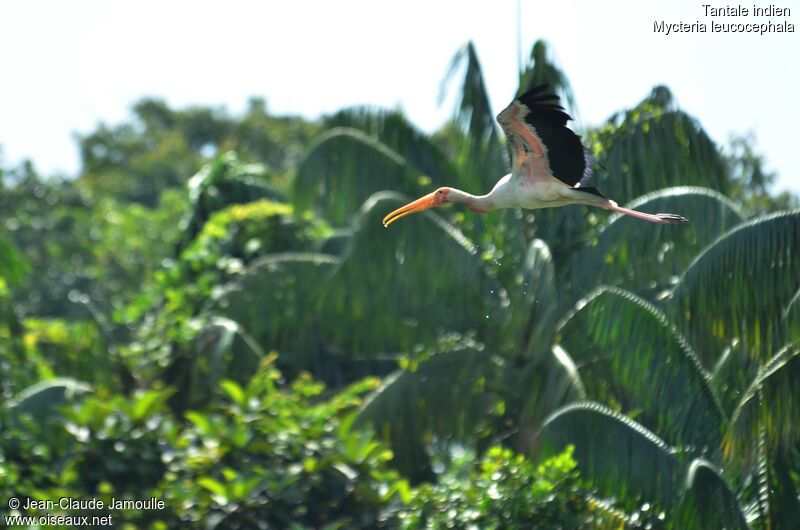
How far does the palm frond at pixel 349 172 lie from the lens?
14653mm

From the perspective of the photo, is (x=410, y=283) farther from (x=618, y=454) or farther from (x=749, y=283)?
(x=749, y=283)

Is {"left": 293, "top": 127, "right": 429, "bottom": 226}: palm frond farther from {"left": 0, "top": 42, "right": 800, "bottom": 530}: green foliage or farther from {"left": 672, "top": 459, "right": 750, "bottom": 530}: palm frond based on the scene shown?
{"left": 672, "top": 459, "right": 750, "bottom": 530}: palm frond

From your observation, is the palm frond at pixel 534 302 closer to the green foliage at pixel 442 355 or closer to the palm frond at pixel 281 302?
the green foliage at pixel 442 355

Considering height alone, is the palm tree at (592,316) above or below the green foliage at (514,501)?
above

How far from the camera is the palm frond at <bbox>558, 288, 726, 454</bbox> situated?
10.3 metres

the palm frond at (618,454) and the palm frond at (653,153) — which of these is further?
the palm frond at (653,153)

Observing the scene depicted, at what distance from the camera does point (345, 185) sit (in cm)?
1508

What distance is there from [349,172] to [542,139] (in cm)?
699

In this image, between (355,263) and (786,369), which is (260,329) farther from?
(786,369)

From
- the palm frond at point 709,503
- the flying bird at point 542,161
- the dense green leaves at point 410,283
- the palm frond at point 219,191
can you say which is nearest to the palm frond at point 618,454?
the palm frond at point 709,503

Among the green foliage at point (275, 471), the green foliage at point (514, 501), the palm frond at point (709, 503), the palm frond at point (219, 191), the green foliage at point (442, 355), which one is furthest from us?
the palm frond at point (219, 191)

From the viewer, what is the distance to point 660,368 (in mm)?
10398

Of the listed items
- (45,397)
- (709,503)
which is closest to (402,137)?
(45,397)

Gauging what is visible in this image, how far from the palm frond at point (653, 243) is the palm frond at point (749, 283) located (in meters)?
1.32
